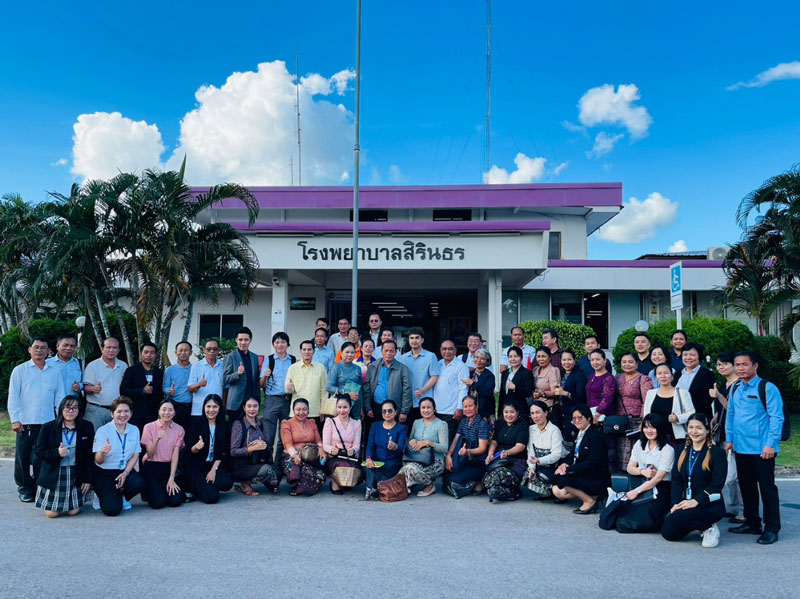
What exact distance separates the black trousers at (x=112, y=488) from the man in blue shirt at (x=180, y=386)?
128 cm

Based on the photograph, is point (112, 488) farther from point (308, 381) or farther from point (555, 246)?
point (555, 246)

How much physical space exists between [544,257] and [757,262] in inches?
182

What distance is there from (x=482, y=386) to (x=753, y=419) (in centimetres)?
310

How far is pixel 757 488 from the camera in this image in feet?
19.6

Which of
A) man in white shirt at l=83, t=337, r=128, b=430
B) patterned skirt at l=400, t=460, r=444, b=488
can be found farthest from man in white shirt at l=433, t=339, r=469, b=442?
man in white shirt at l=83, t=337, r=128, b=430

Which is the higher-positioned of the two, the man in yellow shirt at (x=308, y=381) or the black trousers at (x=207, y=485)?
the man in yellow shirt at (x=308, y=381)

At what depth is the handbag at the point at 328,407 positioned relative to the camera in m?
8.01

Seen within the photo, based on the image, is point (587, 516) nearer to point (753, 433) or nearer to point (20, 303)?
point (753, 433)

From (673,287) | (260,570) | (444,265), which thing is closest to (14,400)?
(260,570)

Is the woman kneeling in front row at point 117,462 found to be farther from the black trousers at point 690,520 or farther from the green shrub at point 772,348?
the green shrub at point 772,348

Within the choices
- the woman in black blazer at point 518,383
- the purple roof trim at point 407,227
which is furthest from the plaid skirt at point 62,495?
the purple roof trim at point 407,227

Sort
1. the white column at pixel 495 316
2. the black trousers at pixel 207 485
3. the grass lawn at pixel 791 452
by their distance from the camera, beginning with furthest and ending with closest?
the white column at pixel 495 316
the grass lawn at pixel 791 452
the black trousers at pixel 207 485

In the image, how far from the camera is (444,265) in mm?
15875

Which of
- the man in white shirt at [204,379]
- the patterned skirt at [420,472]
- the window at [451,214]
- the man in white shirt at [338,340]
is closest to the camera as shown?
the patterned skirt at [420,472]
